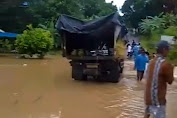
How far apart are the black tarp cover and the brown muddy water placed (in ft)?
5.12

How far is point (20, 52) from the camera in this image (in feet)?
94.5

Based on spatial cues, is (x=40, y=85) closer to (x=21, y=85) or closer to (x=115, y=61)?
(x=21, y=85)

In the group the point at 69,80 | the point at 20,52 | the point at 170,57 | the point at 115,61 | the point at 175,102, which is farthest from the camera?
the point at 20,52

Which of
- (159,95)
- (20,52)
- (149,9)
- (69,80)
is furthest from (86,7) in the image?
(159,95)

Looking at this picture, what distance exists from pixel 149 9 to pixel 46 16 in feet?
67.4

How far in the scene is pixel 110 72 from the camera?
14336 mm

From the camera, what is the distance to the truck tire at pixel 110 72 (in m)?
14.1

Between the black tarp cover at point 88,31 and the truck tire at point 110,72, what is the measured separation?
1.16 m

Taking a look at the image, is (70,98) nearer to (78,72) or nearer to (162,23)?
(78,72)

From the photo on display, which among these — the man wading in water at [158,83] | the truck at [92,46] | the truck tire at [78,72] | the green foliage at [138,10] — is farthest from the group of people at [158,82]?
the green foliage at [138,10]

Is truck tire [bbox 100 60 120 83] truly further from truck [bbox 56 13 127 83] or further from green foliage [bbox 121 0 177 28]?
green foliage [bbox 121 0 177 28]

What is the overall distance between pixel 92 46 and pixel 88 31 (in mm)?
1017

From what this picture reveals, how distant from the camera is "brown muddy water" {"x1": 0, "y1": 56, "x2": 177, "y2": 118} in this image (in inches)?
339

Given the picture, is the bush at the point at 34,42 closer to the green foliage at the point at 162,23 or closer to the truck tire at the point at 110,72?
the green foliage at the point at 162,23
